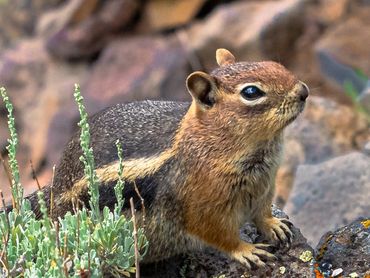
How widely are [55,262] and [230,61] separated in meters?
1.83

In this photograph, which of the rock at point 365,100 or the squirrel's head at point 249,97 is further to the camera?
the rock at point 365,100

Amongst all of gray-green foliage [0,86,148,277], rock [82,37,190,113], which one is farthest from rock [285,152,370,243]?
rock [82,37,190,113]

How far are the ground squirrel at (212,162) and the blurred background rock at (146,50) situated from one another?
365 cm

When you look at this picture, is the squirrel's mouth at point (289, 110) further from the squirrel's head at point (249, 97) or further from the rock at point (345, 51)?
the rock at point (345, 51)

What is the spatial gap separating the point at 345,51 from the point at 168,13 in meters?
2.95

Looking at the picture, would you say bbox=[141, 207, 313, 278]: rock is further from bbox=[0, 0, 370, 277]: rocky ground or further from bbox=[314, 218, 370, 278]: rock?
bbox=[0, 0, 370, 277]: rocky ground

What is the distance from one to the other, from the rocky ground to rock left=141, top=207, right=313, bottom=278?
2850 mm

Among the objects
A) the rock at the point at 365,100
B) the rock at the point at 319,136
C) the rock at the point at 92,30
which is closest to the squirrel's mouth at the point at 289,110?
the rock at the point at 319,136

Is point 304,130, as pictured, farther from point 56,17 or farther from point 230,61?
point 56,17

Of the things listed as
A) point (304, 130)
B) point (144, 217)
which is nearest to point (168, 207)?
point (144, 217)

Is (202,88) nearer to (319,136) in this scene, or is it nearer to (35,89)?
(319,136)

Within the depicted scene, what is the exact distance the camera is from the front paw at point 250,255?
4.78 metres

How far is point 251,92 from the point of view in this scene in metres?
4.78

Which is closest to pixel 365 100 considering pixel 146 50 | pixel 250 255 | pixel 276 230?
pixel 276 230
